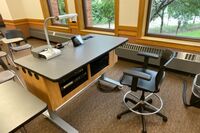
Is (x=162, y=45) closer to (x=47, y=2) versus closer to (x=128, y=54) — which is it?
(x=128, y=54)

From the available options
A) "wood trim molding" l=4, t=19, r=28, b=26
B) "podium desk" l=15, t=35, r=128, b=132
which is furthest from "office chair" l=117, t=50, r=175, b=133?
"wood trim molding" l=4, t=19, r=28, b=26

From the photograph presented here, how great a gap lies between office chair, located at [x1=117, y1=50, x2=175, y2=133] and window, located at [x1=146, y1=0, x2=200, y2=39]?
4.15 feet

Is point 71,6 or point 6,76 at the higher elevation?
point 71,6

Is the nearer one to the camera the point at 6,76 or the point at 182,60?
the point at 6,76

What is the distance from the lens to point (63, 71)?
4.03 ft

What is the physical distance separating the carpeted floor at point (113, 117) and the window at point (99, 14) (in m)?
1.81

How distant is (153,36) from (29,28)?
4.53m

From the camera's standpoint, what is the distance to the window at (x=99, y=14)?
3198mm

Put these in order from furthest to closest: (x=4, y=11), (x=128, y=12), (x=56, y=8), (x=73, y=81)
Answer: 1. (x=4, y=11)
2. (x=56, y=8)
3. (x=128, y=12)
4. (x=73, y=81)

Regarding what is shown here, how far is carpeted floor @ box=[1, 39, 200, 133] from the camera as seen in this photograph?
162 centimetres

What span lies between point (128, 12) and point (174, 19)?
839 millimetres

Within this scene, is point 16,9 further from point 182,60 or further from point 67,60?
point 182,60

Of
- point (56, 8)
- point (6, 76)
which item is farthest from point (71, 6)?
point (6, 76)

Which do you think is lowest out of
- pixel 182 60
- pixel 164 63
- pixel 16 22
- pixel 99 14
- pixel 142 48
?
pixel 182 60
